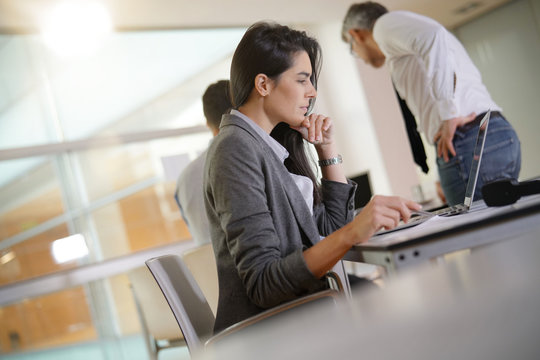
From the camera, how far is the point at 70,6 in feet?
15.3

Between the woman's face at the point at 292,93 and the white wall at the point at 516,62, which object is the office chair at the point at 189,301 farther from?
the white wall at the point at 516,62

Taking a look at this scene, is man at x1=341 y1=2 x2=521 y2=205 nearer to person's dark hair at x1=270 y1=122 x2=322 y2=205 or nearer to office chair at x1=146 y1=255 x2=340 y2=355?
person's dark hair at x1=270 y1=122 x2=322 y2=205

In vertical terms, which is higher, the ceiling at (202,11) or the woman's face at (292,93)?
the ceiling at (202,11)

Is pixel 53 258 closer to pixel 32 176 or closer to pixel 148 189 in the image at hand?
pixel 32 176

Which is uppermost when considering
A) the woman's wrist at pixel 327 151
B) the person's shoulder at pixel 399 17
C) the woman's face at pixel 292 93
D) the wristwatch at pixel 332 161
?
the person's shoulder at pixel 399 17

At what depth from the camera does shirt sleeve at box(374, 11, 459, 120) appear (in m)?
2.34

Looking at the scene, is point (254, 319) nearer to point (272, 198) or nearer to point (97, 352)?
point (272, 198)

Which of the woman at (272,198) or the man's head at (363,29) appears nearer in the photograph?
the woman at (272,198)

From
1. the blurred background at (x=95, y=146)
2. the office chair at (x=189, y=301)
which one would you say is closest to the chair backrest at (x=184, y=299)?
the office chair at (x=189, y=301)

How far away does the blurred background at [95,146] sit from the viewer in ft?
15.5

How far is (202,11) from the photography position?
5500mm

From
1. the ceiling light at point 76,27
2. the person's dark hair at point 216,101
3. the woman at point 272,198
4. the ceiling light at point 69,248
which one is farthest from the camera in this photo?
the ceiling light at point 69,248

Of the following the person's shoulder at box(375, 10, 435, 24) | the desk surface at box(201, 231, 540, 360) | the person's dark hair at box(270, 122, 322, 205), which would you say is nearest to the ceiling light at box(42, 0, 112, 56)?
the person's shoulder at box(375, 10, 435, 24)

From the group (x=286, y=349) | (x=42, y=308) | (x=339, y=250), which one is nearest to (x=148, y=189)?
(x=42, y=308)
